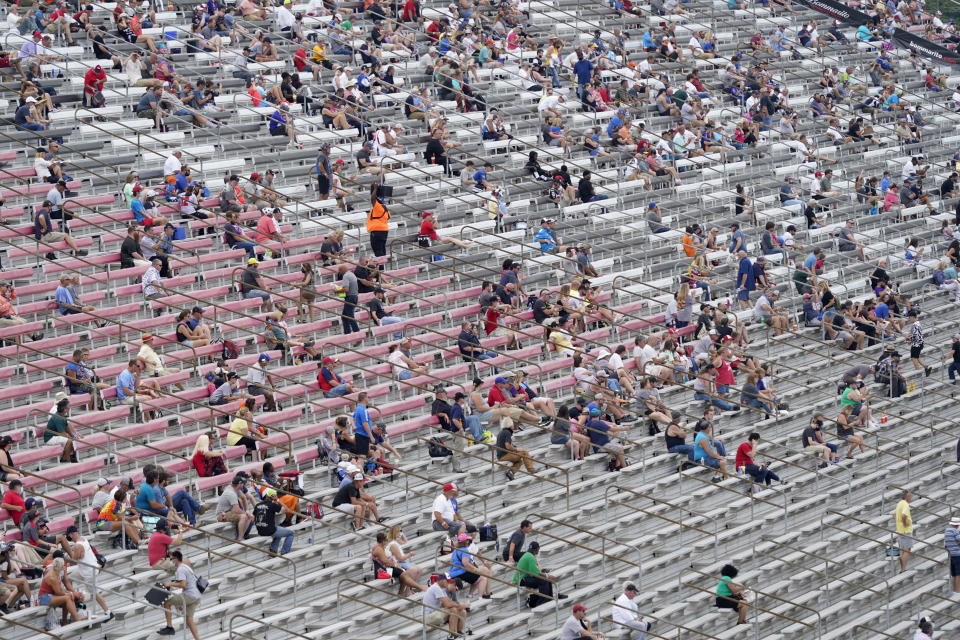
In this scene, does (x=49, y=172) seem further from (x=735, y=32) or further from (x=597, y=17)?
(x=735, y=32)

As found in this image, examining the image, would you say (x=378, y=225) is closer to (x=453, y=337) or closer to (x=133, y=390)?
(x=453, y=337)

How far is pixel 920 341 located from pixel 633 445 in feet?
25.4

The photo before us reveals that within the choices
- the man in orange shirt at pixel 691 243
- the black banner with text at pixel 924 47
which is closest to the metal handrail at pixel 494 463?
the man in orange shirt at pixel 691 243

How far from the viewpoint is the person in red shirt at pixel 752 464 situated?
26781mm

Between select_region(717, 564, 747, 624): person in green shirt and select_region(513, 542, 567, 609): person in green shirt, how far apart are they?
2445 millimetres

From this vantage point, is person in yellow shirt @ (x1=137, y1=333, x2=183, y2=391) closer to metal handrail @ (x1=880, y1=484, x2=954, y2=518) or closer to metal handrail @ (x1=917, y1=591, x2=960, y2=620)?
metal handrail @ (x1=880, y1=484, x2=954, y2=518)

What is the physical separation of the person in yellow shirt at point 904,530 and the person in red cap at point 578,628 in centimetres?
665

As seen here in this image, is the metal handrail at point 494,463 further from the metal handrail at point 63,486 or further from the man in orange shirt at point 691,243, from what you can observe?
the man in orange shirt at point 691,243

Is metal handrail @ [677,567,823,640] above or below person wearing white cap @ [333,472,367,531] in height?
below

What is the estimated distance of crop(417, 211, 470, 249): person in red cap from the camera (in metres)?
30.9

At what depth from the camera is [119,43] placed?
3353 cm

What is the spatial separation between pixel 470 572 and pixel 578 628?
5.86ft

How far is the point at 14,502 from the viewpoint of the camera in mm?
21609

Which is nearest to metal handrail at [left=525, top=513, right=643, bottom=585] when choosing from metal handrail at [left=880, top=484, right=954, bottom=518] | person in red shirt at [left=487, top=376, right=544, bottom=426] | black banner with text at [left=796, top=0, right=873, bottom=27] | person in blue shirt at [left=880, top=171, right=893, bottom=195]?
person in red shirt at [left=487, top=376, right=544, bottom=426]
